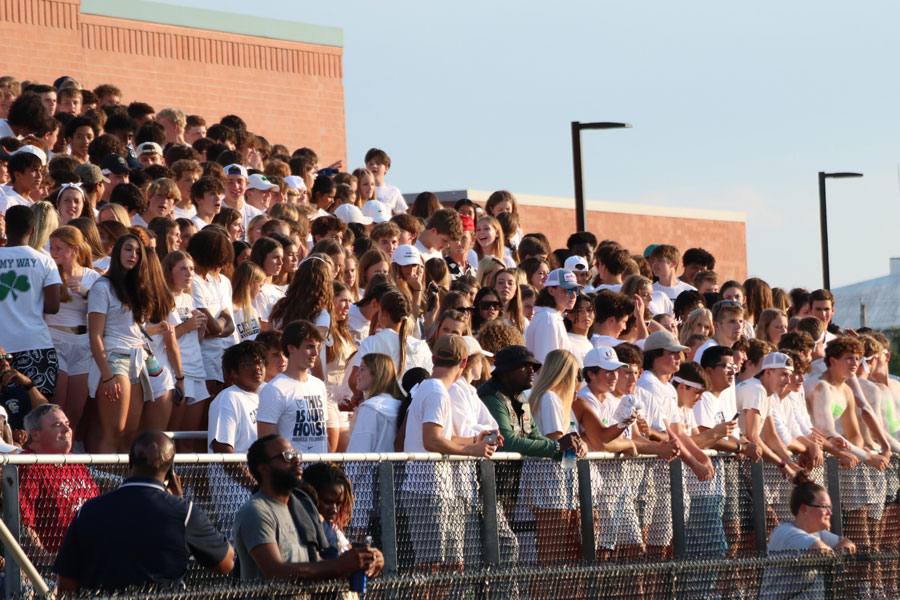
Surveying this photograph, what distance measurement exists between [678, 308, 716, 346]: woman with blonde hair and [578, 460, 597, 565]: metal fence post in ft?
13.8

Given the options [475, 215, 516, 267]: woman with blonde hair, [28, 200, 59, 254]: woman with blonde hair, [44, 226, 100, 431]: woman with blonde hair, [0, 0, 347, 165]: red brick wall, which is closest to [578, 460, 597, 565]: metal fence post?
[44, 226, 100, 431]: woman with blonde hair

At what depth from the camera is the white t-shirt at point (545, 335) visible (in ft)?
37.8

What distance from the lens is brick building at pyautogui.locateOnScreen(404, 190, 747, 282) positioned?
32969 millimetres

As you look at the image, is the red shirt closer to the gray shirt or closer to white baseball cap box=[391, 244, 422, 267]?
the gray shirt

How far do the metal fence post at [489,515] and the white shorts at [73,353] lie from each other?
9.72 ft

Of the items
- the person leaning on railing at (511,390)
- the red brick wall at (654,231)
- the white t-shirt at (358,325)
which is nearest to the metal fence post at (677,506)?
the person leaning on railing at (511,390)

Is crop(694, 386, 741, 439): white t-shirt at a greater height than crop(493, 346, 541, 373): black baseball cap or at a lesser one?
lesser

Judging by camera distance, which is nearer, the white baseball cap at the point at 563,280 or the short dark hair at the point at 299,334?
the short dark hair at the point at 299,334

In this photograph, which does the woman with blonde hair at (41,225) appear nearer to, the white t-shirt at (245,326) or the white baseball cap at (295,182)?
the white t-shirt at (245,326)

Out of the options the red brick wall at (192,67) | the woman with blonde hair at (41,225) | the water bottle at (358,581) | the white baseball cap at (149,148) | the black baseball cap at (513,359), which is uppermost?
the red brick wall at (192,67)

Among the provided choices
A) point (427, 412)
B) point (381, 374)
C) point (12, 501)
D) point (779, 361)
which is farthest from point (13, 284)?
point (779, 361)

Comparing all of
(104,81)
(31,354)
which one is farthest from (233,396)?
(104,81)

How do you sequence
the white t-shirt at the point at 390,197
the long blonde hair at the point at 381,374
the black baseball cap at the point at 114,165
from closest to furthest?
the long blonde hair at the point at 381,374
the black baseball cap at the point at 114,165
the white t-shirt at the point at 390,197

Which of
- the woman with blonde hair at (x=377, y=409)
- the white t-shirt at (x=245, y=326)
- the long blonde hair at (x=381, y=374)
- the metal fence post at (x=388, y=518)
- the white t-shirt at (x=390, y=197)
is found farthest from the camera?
the white t-shirt at (x=390, y=197)
